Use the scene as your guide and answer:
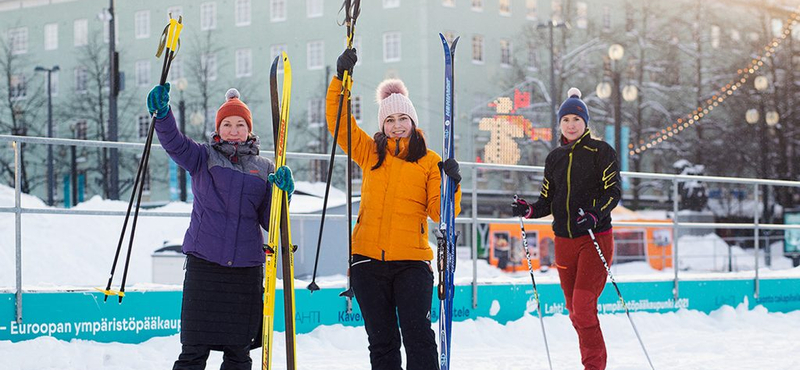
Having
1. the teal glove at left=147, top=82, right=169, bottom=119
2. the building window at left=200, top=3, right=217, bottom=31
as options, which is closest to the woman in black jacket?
the teal glove at left=147, top=82, right=169, bottom=119

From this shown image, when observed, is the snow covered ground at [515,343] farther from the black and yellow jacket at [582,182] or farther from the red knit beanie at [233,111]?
the red knit beanie at [233,111]

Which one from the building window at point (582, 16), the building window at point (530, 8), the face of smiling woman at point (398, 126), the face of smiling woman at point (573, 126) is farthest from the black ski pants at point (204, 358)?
the building window at point (530, 8)

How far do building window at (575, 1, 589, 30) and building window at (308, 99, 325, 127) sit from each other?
1102 cm

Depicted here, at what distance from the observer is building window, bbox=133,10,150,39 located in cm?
3956

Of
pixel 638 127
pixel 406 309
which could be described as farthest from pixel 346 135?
pixel 638 127

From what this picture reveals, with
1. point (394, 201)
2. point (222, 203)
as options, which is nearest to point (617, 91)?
point (394, 201)

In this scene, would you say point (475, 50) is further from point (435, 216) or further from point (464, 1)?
point (435, 216)

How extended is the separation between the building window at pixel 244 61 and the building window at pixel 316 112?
317cm

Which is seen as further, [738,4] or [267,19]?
[267,19]

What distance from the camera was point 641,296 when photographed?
9195 mm

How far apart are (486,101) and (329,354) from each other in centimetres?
3301

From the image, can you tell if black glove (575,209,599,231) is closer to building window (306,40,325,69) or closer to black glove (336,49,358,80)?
black glove (336,49,358,80)

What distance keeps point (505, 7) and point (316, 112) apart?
373 inches

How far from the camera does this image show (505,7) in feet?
135
